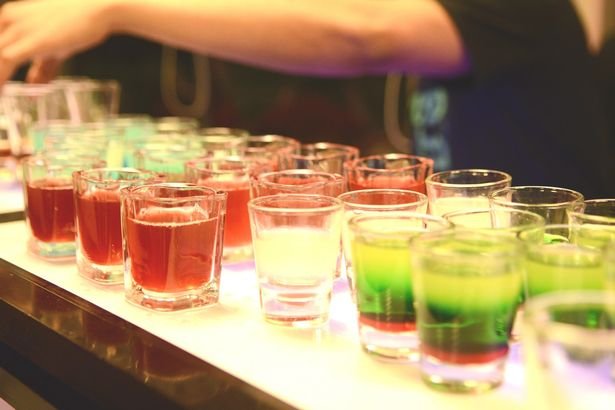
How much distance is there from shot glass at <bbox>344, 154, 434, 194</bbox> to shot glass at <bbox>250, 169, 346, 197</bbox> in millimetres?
47

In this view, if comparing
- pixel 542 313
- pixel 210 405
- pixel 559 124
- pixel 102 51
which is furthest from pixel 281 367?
pixel 102 51

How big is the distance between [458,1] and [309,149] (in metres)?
0.87

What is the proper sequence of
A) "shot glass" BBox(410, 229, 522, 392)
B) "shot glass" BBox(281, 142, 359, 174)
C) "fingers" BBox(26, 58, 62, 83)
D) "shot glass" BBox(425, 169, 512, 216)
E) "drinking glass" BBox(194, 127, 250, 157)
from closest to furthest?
"shot glass" BBox(410, 229, 522, 392) → "shot glass" BBox(425, 169, 512, 216) → "shot glass" BBox(281, 142, 359, 174) → "drinking glass" BBox(194, 127, 250, 157) → "fingers" BBox(26, 58, 62, 83)

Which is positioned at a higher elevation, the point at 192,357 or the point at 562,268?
the point at 562,268

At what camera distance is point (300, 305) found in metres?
1.07

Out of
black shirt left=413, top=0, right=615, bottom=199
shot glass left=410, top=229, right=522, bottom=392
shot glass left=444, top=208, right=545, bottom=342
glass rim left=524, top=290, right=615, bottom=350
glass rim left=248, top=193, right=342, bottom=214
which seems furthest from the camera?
black shirt left=413, top=0, right=615, bottom=199

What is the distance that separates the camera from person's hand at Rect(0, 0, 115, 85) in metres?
2.08

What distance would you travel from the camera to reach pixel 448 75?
91.2 inches

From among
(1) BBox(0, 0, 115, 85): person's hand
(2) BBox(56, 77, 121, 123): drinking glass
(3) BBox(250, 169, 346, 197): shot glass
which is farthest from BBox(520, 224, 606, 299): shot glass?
(2) BBox(56, 77, 121, 123): drinking glass

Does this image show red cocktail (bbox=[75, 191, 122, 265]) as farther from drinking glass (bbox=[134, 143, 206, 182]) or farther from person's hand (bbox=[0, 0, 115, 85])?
person's hand (bbox=[0, 0, 115, 85])

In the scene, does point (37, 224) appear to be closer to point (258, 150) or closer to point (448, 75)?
point (258, 150)

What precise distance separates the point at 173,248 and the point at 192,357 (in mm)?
194

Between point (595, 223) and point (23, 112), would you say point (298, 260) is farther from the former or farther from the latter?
point (23, 112)

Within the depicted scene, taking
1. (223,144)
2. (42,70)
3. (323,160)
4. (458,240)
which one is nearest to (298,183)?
(323,160)
